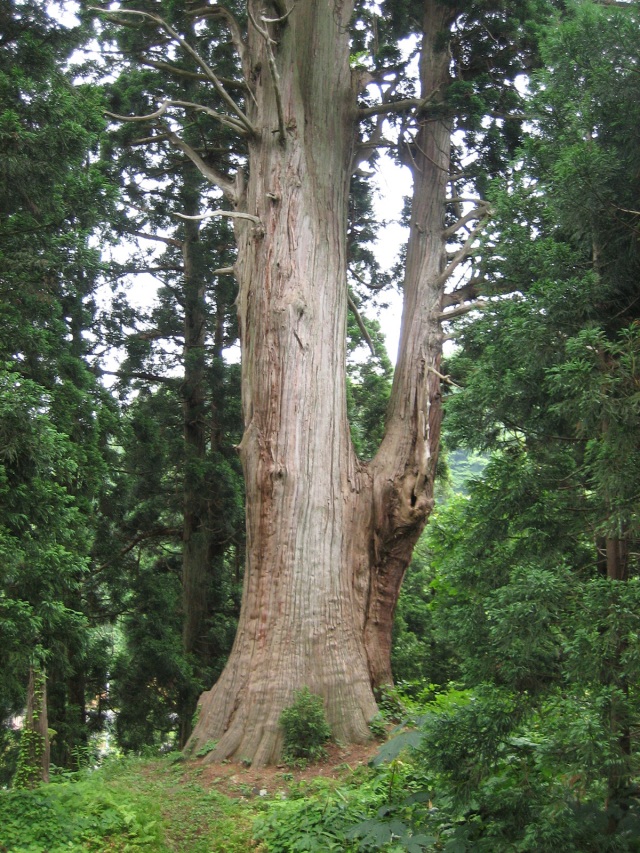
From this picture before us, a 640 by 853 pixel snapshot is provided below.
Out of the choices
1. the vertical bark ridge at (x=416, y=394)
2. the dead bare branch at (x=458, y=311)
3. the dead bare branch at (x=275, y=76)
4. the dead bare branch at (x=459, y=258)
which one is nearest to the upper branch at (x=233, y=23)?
the dead bare branch at (x=275, y=76)

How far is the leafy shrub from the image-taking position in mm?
6984

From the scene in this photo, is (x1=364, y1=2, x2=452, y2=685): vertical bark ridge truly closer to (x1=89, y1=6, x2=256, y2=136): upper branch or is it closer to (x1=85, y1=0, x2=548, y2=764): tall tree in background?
(x1=85, y1=0, x2=548, y2=764): tall tree in background

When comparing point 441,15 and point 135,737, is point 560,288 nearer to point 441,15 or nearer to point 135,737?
point 441,15

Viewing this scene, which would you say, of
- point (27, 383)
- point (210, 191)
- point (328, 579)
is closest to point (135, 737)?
point (328, 579)

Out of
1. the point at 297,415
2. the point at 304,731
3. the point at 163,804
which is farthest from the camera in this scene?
the point at 297,415

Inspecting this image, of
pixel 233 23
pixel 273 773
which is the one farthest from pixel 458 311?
pixel 273 773

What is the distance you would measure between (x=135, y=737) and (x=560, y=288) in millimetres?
13372

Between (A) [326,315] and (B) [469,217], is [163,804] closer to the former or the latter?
(A) [326,315]

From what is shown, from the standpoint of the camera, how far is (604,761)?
354 cm

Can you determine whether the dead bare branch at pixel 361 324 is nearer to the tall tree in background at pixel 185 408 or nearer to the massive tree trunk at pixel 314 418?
the massive tree trunk at pixel 314 418

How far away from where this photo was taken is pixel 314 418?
27.2ft

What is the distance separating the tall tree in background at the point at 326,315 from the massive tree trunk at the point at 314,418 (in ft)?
0.05

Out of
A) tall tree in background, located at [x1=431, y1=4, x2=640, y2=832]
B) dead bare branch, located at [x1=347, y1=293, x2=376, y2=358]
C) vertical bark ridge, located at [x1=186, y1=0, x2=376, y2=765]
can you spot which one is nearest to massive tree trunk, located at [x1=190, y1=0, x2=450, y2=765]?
vertical bark ridge, located at [x1=186, y1=0, x2=376, y2=765]

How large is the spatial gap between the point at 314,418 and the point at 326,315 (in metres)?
1.19
